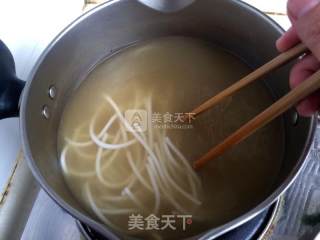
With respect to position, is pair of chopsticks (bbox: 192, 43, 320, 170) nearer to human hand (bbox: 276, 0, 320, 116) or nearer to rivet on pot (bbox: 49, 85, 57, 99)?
human hand (bbox: 276, 0, 320, 116)

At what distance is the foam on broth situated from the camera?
2.66ft

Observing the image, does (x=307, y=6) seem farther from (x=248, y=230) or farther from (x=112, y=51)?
(x=112, y=51)

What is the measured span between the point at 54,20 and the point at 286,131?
665mm

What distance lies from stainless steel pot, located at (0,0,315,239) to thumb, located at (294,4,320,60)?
6.1 inches

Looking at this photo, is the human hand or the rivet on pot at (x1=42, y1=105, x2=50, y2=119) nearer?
the human hand

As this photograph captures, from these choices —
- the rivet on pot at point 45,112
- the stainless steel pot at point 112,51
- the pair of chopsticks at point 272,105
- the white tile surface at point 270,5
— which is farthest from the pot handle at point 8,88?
the white tile surface at point 270,5

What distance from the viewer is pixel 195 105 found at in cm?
94

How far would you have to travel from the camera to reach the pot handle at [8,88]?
73 cm

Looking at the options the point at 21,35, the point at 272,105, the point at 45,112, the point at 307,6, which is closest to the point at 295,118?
the point at 272,105

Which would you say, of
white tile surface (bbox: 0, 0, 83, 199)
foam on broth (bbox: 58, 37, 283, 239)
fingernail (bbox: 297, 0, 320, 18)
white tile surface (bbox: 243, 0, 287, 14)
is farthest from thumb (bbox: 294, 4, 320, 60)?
white tile surface (bbox: 0, 0, 83, 199)

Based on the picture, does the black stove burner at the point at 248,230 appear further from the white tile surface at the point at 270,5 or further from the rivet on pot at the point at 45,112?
the white tile surface at the point at 270,5

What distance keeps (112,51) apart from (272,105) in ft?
1.68

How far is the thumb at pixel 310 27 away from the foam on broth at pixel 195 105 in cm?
32

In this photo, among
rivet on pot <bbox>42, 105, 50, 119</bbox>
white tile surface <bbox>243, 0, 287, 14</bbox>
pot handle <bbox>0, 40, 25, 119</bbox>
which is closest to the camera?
pot handle <bbox>0, 40, 25, 119</bbox>
